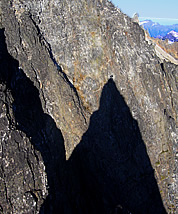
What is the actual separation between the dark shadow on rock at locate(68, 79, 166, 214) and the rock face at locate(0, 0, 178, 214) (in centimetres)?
5

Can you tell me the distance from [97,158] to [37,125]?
3950 mm

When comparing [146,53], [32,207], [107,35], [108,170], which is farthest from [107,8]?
[32,207]

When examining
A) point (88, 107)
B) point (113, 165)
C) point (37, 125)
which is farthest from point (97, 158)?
point (37, 125)

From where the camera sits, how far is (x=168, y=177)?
11922 millimetres

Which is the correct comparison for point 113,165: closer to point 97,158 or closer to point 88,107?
point 97,158

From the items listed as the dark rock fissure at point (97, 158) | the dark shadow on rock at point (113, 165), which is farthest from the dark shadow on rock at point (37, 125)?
the dark shadow on rock at point (113, 165)

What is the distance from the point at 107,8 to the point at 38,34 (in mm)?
4617

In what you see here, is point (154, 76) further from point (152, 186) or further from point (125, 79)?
point (152, 186)

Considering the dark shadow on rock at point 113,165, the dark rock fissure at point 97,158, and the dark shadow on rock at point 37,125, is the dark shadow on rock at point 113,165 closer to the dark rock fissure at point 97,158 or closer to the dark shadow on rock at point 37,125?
the dark rock fissure at point 97,158

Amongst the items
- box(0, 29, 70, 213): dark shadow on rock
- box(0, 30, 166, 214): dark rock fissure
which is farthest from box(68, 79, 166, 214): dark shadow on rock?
box(0, 29, 70, 213): dark shadow on rock

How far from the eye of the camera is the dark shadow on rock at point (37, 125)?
863 centimetres

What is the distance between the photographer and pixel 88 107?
439 inches

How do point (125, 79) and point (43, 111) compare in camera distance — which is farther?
point (125, 79)

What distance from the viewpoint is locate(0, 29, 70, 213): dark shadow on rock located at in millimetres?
8633
